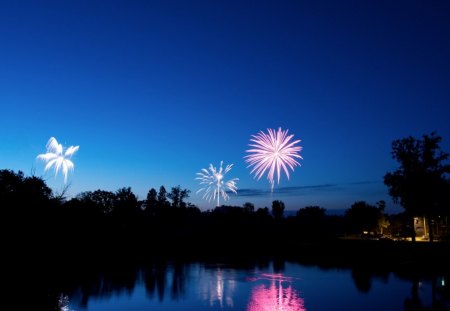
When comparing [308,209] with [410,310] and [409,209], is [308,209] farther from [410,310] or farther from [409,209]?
[410,310]

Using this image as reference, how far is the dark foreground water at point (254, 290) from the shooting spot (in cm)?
2609

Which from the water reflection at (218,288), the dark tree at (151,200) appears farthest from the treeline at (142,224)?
the water reflection at (218,288)

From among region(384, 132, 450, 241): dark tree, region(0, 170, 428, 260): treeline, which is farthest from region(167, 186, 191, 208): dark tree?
region(384, 132, 450, 241): dark tree

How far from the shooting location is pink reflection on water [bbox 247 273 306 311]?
2500 cm

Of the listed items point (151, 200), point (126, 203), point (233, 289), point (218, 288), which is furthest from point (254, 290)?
point (151, 200)

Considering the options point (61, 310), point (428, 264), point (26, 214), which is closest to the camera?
point (61, 310)

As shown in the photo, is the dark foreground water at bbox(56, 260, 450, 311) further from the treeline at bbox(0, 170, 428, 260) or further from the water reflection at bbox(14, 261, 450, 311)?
the treeline at bbox(0, 170, 428, 260)

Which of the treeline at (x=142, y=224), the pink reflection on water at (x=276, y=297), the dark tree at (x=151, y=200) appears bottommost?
the pink reflection on water at (x=276, y=297)

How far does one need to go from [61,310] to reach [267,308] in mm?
11515

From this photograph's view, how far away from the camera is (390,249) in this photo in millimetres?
52656

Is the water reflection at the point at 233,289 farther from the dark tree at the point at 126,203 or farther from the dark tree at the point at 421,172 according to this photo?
the dark tree at the point at 126,203

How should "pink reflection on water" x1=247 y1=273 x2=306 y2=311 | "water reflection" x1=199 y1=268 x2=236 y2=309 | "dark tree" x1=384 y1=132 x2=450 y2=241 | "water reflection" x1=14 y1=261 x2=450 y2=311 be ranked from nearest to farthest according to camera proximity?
"pink reflection on water" x1=247 y1=273 x2=306 y2=311 < "water reflection" x1=14 y1=261 x2=450 y2=311 < "water reflection" x1=199 y1=268 x2=236 y2=309 < "dark tree" x1=384 y1=132 x2=450 y2=241

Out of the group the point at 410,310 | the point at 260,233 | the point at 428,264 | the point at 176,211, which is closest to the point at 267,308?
the point at 410,310

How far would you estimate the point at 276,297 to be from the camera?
28.1 metres
